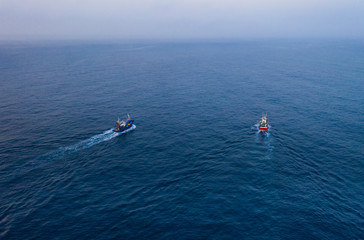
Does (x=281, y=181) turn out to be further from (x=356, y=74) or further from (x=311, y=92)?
(x=356, y=74)

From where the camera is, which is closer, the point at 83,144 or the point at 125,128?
the point at 83,144

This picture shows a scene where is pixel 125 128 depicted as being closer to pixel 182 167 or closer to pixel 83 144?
pixel 83 144

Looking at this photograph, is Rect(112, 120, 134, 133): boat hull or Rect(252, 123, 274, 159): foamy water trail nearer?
Rect(252, 123, 274, 159): foamy water trail

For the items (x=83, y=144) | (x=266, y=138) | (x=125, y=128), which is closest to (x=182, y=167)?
(x=125, y=128)

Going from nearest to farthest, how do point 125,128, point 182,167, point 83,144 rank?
point 182,167 → point 83,144 → point 125,128

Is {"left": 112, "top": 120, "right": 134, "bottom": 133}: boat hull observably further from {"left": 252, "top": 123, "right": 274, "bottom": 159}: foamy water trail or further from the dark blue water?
{"left": 252, "top": 123, "right": 274, "bottom": 159}: foamy water trail

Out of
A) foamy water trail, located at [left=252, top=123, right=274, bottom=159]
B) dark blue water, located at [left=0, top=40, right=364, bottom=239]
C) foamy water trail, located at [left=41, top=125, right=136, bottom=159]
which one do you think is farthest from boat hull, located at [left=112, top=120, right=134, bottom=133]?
foamy water trail, located at [left=252, top=123, right=274, bottom=159]
